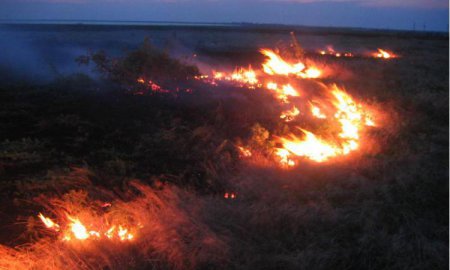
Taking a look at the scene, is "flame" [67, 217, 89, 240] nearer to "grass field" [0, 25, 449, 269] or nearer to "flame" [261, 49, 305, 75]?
"grass field" [0, 25, 449, 269]

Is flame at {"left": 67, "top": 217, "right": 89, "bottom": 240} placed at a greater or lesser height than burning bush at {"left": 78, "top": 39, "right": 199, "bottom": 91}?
lesser

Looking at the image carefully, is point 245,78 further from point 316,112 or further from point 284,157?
point 284,157

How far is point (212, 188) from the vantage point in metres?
5.23

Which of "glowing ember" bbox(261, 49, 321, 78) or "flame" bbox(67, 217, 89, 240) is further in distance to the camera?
"glowing ember" bbox(261, 49, 321, 78)

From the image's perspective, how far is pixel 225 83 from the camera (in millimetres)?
11773

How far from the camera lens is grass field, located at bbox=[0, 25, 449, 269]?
3588 millimetres

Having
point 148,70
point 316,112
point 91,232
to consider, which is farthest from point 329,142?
point 148,70

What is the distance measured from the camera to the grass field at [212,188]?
11.8ft

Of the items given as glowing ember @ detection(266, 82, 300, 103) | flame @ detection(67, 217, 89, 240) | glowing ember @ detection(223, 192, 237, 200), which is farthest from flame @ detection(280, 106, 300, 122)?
flame @ detection(67, 217, 89, 240)

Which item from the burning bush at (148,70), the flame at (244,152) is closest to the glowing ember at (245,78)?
the burning bush at (148,70)

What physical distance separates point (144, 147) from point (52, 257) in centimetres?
344

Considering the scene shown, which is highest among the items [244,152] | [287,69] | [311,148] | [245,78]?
[287,69]

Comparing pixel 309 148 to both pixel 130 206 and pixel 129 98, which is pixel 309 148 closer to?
pixel 130 206

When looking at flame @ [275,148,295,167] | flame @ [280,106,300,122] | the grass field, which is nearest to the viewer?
the grass field
